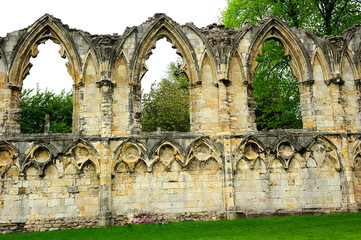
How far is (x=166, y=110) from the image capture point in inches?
973

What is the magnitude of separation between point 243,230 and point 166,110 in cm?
1648

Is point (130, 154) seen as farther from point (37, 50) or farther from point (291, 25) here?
point (291, 25)

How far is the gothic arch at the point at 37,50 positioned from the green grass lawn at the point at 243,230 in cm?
472

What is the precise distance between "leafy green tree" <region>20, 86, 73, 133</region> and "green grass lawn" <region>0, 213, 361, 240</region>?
1933 centimetres

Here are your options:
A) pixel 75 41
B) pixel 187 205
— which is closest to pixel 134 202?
pixel 187 205

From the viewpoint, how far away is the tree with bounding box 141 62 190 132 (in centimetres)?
2452

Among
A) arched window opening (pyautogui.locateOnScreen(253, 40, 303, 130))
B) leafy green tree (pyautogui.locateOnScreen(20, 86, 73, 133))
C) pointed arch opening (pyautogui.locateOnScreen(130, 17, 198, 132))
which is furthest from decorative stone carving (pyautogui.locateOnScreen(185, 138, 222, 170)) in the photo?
leafy green tree (pyautogui.locateOnScreen(20, 86, 73, 133))

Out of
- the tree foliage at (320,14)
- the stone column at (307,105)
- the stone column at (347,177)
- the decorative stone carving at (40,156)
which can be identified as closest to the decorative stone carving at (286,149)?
the stone column at (307,105)

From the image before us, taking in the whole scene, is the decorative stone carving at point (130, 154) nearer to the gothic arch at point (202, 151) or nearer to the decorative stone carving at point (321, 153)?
the gothic arch at point (202, 151)

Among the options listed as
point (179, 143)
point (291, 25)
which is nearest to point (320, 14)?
point (291, 25)

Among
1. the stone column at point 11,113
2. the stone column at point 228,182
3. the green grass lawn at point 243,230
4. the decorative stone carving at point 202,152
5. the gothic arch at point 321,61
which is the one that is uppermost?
the gothic arch at point 321,61

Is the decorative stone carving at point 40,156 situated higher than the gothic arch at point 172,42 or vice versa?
the gothic arch at point 172,42

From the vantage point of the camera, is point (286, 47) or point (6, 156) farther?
point (286, 47)

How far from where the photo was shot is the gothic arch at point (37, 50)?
37.8 feet
